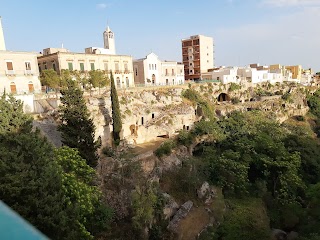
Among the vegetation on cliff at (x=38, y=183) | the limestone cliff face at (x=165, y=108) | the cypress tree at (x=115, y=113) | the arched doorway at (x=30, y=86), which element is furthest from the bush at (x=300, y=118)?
the arched doorway at (x=30, y=86)

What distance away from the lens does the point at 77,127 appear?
2027 cm

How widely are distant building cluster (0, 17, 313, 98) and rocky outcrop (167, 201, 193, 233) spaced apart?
69.1ft

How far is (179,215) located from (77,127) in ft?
36.8

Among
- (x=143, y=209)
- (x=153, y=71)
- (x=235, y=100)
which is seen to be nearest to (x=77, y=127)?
(x=143, y=209)

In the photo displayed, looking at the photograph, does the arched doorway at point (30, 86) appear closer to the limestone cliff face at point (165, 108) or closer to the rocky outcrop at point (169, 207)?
the limestone cliff face at point (165, 108)

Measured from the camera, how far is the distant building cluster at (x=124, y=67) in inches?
1222

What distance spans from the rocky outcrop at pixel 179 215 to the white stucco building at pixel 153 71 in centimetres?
2805

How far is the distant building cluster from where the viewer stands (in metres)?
31.0

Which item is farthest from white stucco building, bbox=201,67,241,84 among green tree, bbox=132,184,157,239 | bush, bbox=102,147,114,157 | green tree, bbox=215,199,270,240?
green tree, bbox=132,184,157,239

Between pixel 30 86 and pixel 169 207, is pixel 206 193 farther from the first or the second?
pixel 30 86

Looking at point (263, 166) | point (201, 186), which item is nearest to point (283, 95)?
point (263, 166)

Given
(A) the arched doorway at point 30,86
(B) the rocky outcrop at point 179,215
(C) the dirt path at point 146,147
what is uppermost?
(A) the arched doorway at point 30,86

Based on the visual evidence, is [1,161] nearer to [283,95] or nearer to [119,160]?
[119,160]

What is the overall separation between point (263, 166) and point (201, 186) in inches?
318
